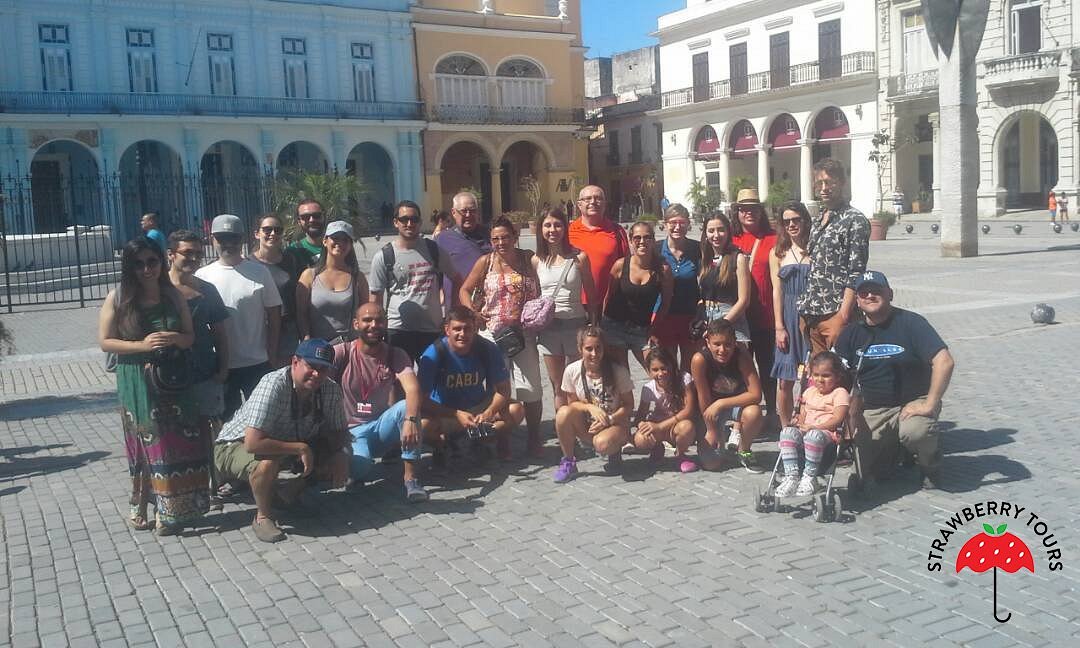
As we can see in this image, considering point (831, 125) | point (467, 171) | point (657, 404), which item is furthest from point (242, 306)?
point (467, 171)

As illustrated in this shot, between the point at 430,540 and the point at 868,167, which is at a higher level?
the point at 868,167

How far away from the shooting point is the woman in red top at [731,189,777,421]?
6.59 meters

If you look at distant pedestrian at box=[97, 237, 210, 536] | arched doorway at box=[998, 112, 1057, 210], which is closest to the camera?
distant pedestrian at box=[97, 237, 210, 536]

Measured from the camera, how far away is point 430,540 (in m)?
5.09

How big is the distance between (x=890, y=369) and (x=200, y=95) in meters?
32.0

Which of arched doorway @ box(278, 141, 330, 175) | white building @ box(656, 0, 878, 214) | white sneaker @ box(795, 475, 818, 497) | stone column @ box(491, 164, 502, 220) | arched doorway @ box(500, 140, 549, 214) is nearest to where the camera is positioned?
white sneaker @ box(795, 475, 818, 497)

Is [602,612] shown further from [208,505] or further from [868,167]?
[868,167]

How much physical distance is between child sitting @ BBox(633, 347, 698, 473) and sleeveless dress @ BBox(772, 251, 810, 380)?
640 millimetres

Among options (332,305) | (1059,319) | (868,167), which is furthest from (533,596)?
(868,167)

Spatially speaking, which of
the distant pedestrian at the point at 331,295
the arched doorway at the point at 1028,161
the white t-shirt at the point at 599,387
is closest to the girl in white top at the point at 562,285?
the white t-shirt at the point at 599,387

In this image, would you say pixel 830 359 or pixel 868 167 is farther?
pixel 868 167

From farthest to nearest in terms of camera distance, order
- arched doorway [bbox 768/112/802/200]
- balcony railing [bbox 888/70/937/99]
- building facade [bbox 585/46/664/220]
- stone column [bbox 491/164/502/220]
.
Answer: building facade [bbox 585/46/664/220]
stone column [bbox 491/164/502/220]
arched doorway [bbox 768/112/802/200]
balcony railing [bbox 888/70/937/99]

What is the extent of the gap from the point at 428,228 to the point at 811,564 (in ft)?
118

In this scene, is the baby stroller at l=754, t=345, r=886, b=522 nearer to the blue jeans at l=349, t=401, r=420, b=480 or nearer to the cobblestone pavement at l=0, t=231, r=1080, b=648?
the cobblestone pavement at l=0, t=231, r=1080, b=648
